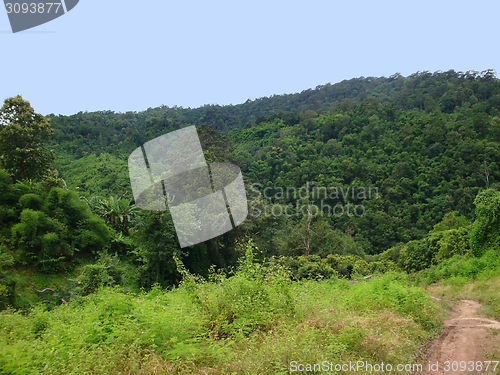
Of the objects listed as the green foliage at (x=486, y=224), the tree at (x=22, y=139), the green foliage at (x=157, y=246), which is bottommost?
the green foliage at (x=486, y=224)

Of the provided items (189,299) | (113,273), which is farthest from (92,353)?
(113,273)

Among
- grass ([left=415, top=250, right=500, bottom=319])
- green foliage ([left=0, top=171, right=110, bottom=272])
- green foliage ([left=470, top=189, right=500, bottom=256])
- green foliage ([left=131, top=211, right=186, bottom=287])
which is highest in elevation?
green foliage ([left=0, top=171, right=110, bottom=272])

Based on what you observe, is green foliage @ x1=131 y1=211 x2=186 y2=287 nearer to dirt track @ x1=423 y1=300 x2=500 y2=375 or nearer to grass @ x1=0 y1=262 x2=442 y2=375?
grass @ x1=0 y1=262 x2=442 y2=375

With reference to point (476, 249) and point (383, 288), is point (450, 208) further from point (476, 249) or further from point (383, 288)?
point (383, 288)

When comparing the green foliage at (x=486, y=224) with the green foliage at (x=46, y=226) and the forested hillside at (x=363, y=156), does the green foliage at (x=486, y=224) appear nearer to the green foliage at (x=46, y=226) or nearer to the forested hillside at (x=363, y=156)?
the forested hillside at (x=363, y=156)

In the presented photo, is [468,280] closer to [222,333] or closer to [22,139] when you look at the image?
[222,333]

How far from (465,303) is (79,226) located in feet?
42.7

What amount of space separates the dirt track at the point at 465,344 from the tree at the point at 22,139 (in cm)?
1475

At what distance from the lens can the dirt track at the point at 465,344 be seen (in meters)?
4.84

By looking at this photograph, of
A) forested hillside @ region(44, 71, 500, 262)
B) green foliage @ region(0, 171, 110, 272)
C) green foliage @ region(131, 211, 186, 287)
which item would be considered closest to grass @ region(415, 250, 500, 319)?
forested hillside @ region(44, 71, 500, 262)

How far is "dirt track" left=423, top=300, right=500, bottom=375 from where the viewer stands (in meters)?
4.84

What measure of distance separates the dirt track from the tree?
14749 millimetres

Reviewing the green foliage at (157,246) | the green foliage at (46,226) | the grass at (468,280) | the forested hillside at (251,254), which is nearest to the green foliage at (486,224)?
the forested hillside at (251,254)

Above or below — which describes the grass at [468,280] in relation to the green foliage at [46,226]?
below
